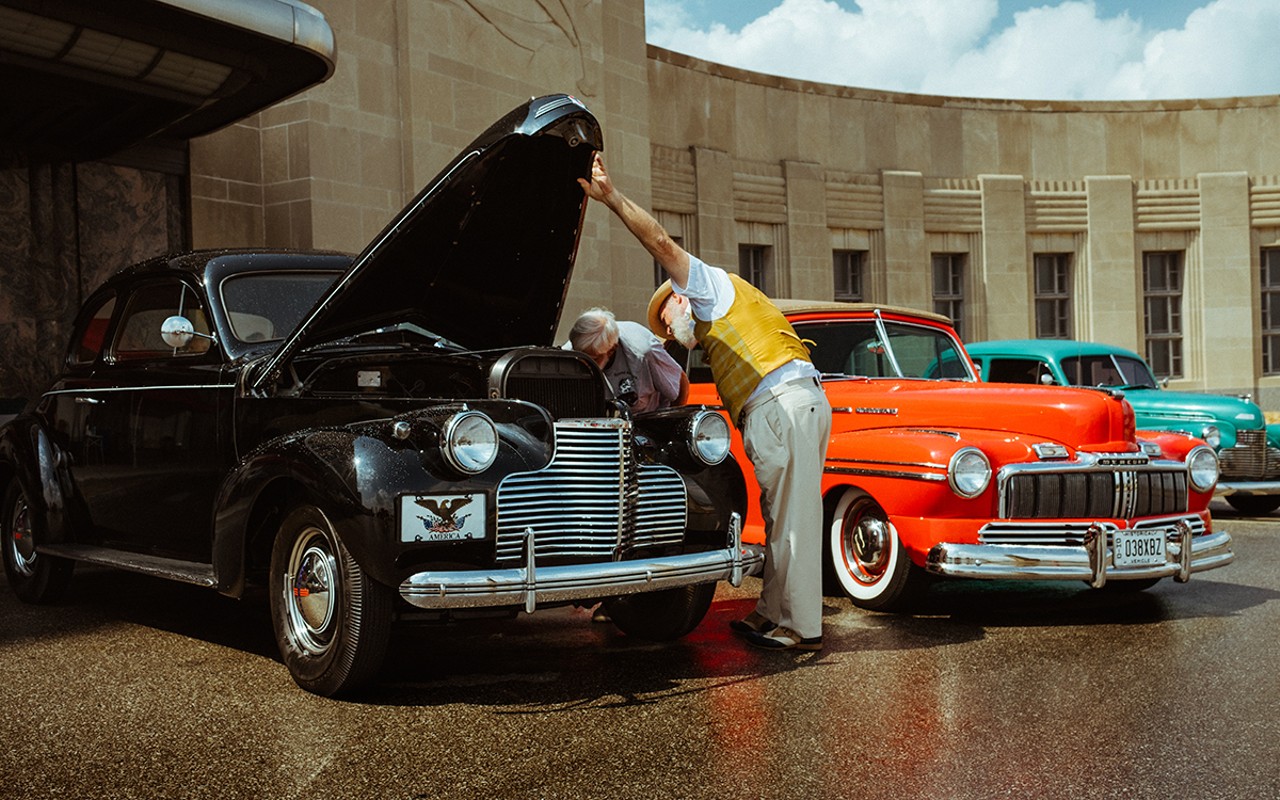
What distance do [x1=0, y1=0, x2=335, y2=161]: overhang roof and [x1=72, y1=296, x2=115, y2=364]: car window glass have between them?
105 inches

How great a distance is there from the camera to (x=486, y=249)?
5.50m

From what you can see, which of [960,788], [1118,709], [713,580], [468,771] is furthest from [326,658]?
[1118,709]

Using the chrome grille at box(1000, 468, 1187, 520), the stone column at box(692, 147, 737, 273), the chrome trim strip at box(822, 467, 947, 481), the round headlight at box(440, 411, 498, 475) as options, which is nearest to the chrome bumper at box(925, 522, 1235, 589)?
the chrome grille at box(1000, 468, 1187, 520)

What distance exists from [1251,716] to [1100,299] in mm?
21341

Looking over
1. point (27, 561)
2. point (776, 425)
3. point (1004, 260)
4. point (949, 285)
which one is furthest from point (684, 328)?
point (1004, 260)

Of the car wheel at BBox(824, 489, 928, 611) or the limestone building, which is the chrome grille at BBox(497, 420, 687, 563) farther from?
the limestone building

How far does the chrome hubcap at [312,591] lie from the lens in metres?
4.48

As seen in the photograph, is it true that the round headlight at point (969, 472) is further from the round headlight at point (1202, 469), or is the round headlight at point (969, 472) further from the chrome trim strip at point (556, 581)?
the round headlight at point (1202, 469)

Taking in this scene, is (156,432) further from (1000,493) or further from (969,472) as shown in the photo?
(1000,493)

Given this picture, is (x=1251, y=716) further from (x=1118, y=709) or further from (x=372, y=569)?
(x=372, y=569)

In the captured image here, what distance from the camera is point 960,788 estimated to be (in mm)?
3463

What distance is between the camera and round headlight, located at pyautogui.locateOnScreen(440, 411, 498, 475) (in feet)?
14.0

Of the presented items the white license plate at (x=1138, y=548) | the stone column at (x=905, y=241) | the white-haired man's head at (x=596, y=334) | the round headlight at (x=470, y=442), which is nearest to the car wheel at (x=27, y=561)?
the white-haired man's head at (x=596, y=334)

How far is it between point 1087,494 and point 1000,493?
480 millimetres
